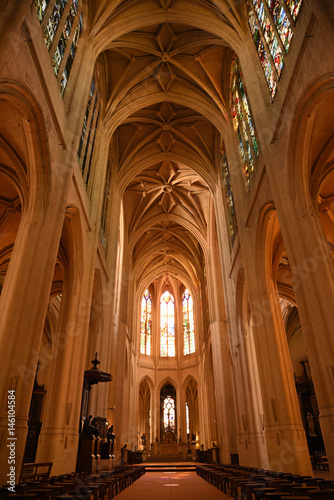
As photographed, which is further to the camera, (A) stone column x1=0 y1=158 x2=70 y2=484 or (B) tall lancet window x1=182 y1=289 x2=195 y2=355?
(B) tall lancet window x1=182 y1=289 x2=195 y2=355

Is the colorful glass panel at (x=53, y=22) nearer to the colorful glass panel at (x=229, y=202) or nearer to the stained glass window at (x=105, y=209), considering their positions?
the stained glass window at (x=105, y=209)

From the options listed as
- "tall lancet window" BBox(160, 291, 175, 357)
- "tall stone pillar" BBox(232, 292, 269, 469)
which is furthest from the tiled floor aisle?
"tall lancet window" BBox(160, 291, 175, 357)

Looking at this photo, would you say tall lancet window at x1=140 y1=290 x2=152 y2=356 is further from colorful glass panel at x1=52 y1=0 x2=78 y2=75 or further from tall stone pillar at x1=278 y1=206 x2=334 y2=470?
tall stone pillar at x1=278 y1=206 x2=334 y2=470

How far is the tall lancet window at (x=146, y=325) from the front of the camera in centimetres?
3262

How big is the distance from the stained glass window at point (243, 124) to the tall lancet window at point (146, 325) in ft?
75.3

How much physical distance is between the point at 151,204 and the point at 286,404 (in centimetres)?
1758

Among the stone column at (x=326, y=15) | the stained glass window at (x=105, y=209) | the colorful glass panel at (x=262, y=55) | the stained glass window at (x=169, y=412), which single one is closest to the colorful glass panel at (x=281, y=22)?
the colorful glass panel at (x=262, y=55)

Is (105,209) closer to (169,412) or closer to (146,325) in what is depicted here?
(146,325)

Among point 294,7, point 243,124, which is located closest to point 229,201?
point 243,124

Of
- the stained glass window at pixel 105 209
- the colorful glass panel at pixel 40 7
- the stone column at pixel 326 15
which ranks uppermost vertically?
the stained glass window at pixel 105 209

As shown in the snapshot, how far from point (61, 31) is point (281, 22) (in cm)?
583

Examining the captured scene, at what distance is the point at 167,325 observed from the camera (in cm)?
3422

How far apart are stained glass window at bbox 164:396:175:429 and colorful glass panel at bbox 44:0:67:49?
30.5 meters

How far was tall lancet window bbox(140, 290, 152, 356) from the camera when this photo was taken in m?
32.6
